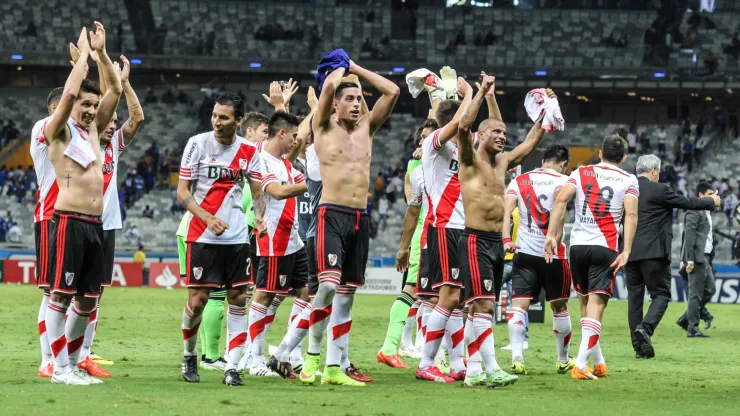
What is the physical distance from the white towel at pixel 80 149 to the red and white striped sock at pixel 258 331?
7.90ft

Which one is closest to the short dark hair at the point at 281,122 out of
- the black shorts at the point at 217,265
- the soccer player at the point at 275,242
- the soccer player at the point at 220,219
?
the soccer player at the point at 275,242

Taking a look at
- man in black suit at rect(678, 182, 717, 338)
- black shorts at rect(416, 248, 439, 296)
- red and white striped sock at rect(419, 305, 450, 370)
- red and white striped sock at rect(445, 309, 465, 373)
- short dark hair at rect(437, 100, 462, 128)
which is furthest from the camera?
man in black suit at rect(678, 182, 717, 338)

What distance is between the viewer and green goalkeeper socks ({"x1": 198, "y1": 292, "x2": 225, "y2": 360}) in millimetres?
11023

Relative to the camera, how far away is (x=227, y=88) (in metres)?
53.3

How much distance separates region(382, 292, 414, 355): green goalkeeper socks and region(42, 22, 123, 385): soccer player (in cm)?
363

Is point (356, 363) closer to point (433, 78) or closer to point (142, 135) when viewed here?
point (433, 78)

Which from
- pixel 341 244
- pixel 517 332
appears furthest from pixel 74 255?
pixel 517 332

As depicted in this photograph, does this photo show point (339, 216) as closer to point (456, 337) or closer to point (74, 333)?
point (456, 337)

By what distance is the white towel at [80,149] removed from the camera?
964cm

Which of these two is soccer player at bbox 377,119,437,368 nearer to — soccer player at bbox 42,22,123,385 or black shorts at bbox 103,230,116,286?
black shorts at bbox 103,230,116,286

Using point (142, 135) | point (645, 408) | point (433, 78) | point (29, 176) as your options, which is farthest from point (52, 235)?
point (142, 135)

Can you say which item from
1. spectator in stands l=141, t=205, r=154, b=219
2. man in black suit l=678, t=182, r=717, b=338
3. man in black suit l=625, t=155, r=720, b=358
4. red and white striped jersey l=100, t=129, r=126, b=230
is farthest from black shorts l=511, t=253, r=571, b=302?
spectator in stands l=141, t=205, r=154, b=219

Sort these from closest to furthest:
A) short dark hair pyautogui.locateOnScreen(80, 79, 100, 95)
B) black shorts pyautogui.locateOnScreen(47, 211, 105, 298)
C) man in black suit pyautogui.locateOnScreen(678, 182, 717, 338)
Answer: black shorts pyautogui.locateOnScreen(47, 211, 105, 298)
short dark hair pyautogui.locateOnScreen(80, 79, 100, 95)
man in black suit pyautogui.locateOnScreen(678, 182, 717, 338)

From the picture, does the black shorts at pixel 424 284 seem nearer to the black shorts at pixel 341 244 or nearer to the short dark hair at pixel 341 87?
the black shorts at pixel 341 244
